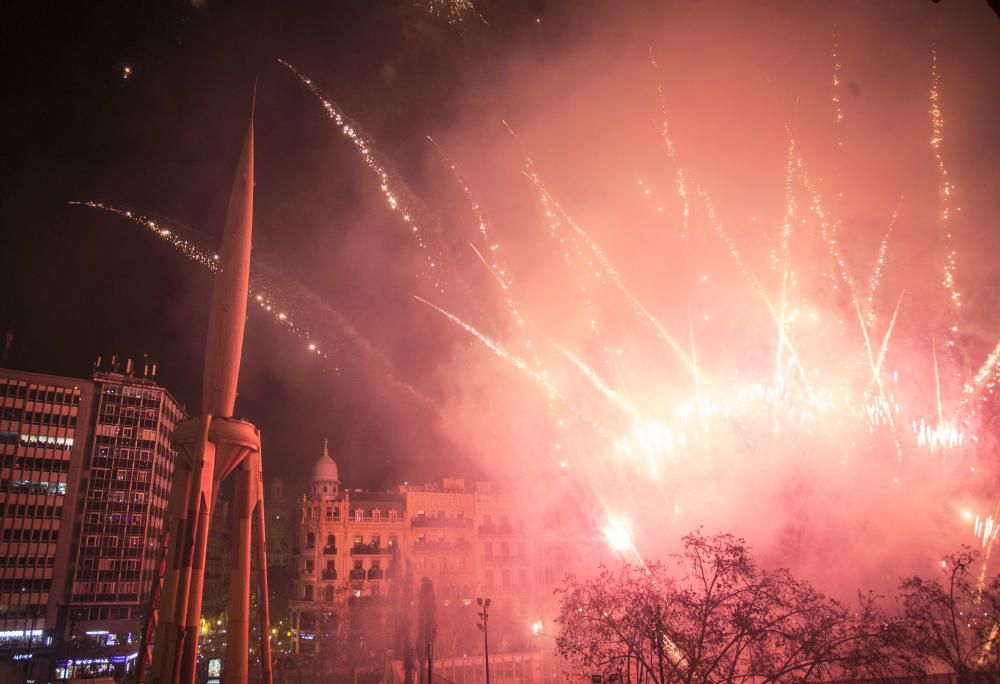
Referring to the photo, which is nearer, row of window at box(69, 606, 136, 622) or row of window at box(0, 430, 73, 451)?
row of window at box(69, 606, 136, 622)

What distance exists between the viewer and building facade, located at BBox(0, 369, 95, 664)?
2502 inches

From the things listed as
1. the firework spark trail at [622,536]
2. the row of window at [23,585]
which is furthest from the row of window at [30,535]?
the firework spark trail at [622,536]

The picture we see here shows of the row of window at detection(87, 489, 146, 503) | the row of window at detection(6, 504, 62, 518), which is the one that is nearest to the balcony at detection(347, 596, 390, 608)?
the row of window at detection(87, 489, 146, 503)

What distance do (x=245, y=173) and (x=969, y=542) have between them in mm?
44477

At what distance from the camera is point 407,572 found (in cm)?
7000

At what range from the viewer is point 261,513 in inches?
840

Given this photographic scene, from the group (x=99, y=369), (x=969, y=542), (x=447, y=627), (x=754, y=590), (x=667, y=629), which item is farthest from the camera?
(x=99, y=369)

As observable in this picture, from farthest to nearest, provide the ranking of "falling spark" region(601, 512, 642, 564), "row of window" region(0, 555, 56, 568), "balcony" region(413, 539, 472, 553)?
1. "balcony" region(413, 539, 472, 553)
2. "row of window" region(0, 555, 56, 568)
3. "falling spark" region(601, 512, 642, 564)

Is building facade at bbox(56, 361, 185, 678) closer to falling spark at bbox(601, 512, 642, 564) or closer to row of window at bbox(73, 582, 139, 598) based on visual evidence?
row of window at bbox(73, 582, 139, 598)

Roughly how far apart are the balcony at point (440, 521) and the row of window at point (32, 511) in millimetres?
36853

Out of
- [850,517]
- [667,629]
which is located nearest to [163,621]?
[667,629]

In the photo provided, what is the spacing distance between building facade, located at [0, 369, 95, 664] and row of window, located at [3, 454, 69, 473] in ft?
0.28

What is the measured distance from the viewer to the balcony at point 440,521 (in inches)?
2886

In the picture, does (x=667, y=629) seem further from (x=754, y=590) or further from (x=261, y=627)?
(x=261, y=627)
